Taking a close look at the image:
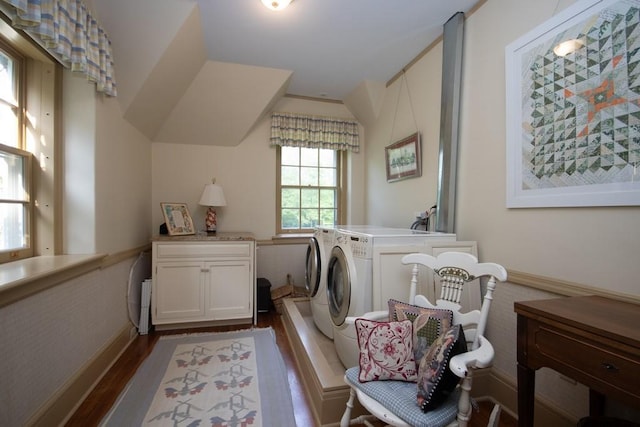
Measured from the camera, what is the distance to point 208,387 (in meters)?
1.77

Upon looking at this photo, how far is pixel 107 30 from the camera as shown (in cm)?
194

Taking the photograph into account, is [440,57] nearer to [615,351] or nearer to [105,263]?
[615,351]

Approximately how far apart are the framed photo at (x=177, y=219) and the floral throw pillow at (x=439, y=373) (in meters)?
2.58

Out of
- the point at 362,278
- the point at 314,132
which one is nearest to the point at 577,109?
the point at 362,278

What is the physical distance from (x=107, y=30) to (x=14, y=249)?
5.06 feet

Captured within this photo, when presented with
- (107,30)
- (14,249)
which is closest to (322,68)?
(107,30)

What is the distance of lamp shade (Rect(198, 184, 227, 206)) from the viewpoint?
10.0 ft

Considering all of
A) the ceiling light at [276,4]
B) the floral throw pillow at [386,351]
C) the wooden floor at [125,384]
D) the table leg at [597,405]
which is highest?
the ceiling light at [276,4]

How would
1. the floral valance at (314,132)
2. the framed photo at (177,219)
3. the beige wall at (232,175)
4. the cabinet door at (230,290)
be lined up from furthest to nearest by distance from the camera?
the floral valance at (314,132) < the beige wall at (232,175) < the framed photo at (177,219) < the cabinet door at (230,290)

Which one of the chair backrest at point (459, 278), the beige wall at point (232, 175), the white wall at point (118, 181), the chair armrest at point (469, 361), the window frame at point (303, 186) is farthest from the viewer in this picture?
the window frame at point (303, 186)

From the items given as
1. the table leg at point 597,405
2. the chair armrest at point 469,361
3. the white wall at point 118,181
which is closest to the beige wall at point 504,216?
the table leg at point 597,405

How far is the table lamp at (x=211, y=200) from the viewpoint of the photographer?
3068mm

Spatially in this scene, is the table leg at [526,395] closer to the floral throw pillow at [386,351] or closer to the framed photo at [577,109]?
the floral throw pillow at [386,351]

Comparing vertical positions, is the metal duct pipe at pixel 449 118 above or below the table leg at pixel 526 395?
above
